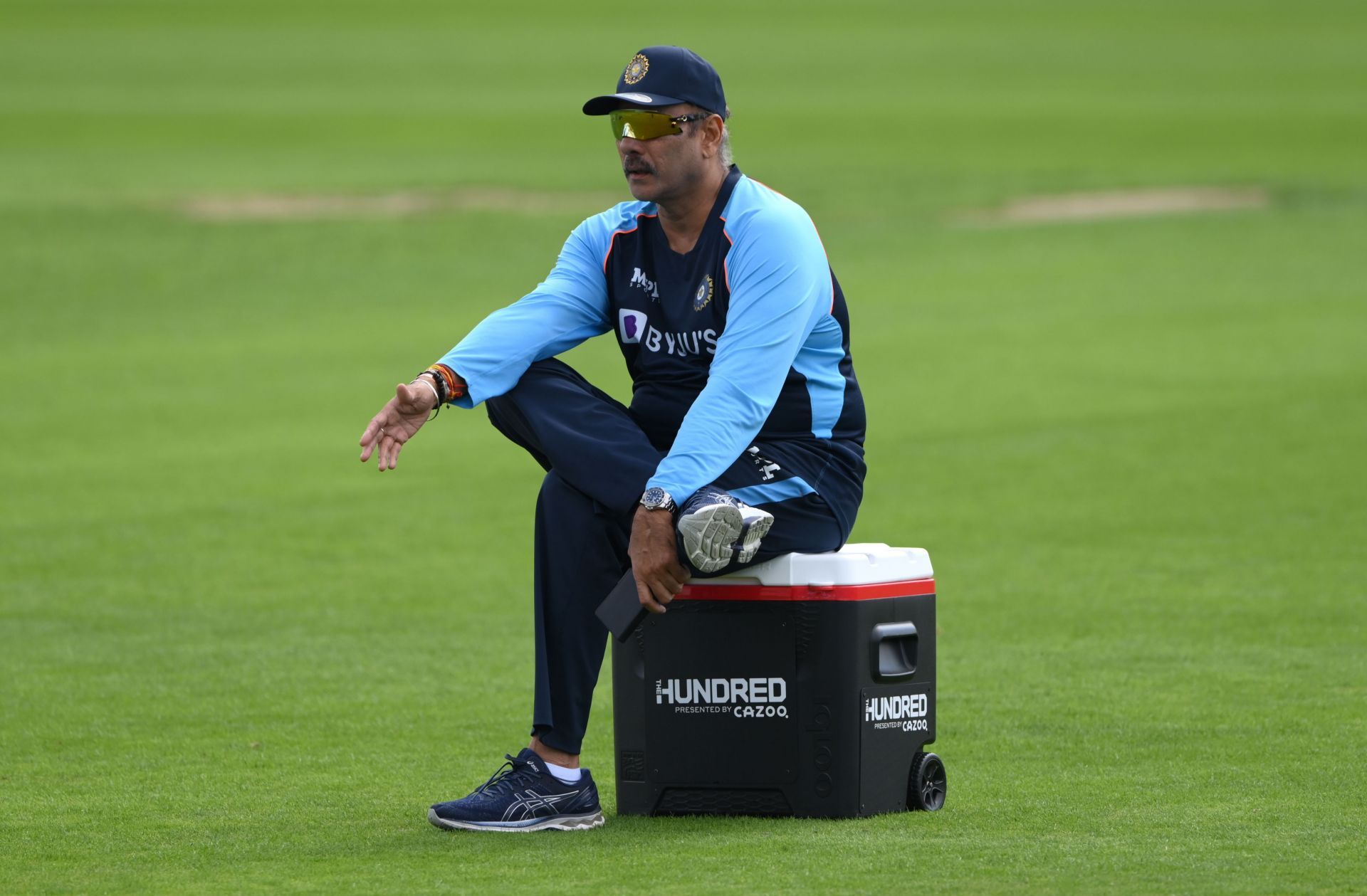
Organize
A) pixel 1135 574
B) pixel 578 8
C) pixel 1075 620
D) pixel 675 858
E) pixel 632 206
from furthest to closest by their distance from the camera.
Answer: pixel 578 8
pixel 1135 574
pixel 1075 620
pixel 632 206
pixel 675 858

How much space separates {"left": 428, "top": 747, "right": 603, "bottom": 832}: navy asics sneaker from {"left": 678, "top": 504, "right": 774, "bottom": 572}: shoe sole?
0.67 metres

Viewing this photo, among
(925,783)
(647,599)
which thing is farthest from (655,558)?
(925,783)

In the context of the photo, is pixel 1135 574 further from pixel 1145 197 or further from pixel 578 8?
pixel 578 8

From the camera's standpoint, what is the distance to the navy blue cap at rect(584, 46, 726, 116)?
4965mm

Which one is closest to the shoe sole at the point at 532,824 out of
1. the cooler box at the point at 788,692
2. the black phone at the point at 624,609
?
the cooler box at the point at 788,692

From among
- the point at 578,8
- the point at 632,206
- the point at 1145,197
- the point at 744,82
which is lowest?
the point at 632,206

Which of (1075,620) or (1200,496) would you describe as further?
(1200,496)

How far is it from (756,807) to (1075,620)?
3.03 m

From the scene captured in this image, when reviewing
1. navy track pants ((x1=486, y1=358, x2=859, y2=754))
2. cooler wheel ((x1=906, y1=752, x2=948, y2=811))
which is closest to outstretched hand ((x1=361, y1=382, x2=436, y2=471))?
navy track pants ((x1=486, y1=358, x2=859, y2=754))

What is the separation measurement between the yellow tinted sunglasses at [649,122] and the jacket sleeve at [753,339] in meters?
0.29

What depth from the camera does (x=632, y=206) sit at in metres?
5.27

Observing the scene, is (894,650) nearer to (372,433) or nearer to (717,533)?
(717,533)

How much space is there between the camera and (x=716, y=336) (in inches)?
197

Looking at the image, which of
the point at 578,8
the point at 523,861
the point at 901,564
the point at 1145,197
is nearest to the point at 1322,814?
the point at 901,564
